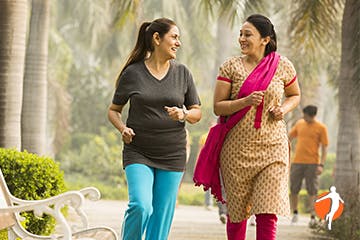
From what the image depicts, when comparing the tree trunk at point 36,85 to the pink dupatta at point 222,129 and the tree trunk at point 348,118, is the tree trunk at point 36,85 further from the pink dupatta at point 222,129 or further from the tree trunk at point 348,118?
the pink dupatta at point 222,129

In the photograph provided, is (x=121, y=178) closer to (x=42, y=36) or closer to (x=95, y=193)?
(x=42, y=36)

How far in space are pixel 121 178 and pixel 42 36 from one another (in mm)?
18030

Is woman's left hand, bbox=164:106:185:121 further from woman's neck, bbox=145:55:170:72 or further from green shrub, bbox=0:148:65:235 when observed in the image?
green shrub, bbox=0:148:65:235

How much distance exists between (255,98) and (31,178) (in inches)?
136

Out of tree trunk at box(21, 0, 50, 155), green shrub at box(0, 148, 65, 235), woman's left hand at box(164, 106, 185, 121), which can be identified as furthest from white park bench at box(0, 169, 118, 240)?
A: tree trunk at box(21, 0, 50, 155)

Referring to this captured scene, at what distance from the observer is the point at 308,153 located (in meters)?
15.8

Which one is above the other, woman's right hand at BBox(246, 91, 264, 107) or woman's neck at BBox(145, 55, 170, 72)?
woman's neck at BBox(145, 55, 170, 72)

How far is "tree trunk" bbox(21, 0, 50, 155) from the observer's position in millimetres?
13961

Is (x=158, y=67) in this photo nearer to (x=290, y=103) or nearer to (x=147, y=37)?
(x=147, y=37)

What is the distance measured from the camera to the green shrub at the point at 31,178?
9.69 m

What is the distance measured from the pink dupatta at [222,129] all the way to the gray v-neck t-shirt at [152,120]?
25 cm

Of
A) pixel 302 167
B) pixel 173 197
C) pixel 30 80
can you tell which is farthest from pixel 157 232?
pixel 302 167

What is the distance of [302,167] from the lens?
52.4 feet

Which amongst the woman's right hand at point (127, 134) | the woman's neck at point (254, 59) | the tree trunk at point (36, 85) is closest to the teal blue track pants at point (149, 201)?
the woman's right hand at point (127, 134)
